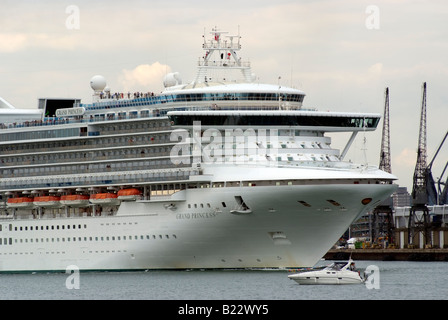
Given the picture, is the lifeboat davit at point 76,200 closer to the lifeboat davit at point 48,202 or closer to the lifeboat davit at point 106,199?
the lifeboat davit at point 48,202

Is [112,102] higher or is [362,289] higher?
[112,102]

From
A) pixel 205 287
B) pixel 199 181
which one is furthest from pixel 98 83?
pixel 205 287

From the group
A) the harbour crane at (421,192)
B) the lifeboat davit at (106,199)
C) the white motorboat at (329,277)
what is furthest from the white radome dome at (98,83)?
the harbour crane at (421,192)

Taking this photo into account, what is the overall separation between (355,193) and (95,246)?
15379 mm

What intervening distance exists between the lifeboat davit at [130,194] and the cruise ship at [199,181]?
77mm

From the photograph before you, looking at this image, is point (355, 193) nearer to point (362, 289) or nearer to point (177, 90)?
point (362, 289)

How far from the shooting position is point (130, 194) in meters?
69.2

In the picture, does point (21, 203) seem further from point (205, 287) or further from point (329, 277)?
point (329, 277)

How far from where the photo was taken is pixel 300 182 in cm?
6400

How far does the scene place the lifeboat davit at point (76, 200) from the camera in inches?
2847

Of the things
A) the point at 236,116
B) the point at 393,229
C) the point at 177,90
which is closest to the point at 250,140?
the point at 236,116

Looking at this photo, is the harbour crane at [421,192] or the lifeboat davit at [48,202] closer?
the lifeboat davit at [48,202]

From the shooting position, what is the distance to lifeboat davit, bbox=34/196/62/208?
73.8 m

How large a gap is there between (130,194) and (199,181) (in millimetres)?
4876
